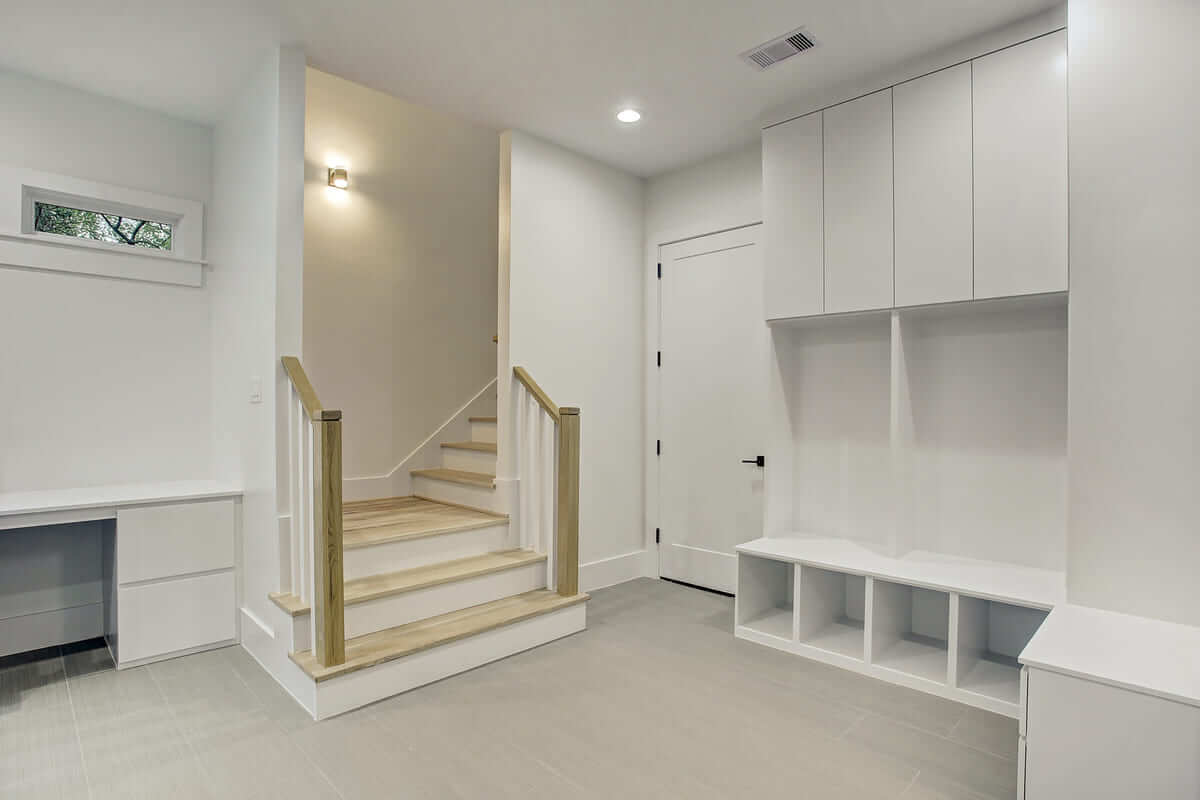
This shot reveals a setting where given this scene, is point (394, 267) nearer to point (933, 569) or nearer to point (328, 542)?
point (328, 542)

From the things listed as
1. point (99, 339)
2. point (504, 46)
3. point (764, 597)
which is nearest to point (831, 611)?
point (764, 597)

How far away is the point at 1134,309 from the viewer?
82.3 inches

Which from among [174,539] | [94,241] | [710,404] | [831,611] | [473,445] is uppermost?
[94,241]

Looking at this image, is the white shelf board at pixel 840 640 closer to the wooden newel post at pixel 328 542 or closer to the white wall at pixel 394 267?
the wooden newel post at pixel 328 542

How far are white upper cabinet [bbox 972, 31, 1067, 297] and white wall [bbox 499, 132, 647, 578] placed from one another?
2254mm

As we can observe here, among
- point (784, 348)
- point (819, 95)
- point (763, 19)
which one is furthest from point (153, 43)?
point (784, 348)

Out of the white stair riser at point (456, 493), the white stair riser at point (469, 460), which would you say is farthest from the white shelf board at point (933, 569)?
the white stair riser at point (469, 460)

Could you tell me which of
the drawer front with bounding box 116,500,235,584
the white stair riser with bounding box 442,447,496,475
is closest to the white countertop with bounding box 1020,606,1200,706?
the white stair riser with bounding box 442,447,496,475

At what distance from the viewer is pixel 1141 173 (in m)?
2.08

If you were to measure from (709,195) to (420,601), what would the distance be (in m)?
3.08

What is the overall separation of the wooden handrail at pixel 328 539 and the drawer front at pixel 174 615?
990mm

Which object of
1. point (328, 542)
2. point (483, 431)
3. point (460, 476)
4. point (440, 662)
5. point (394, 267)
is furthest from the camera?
point (483, 431)

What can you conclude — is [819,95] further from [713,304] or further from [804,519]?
[804,519]

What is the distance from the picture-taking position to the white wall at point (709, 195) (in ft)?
13.1
